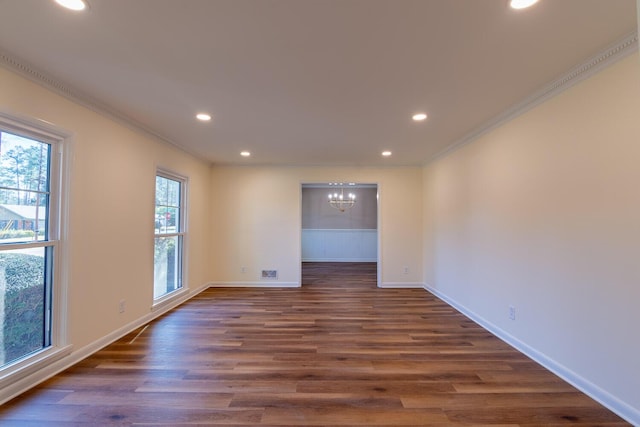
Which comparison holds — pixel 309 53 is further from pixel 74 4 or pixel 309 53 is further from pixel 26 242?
pixel 26 242

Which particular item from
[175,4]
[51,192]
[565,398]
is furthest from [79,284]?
[565,398]

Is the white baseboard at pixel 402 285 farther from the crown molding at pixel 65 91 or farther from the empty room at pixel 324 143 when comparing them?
the crown molding at pixel 65 91

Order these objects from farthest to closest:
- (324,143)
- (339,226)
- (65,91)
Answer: (339,226), (324,143), (65,91)

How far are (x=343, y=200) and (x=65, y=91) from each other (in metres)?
7.59

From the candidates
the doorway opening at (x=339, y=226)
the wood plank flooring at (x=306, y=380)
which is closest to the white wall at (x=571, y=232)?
the wood plank flooring at (x=306, y=380)

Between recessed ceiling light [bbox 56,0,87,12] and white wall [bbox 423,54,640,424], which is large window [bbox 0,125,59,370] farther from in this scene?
white wall [bbox 423,54,640,424]

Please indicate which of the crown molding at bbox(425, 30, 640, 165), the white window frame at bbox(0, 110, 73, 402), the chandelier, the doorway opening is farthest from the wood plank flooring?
the doorway opening

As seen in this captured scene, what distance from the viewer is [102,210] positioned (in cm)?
291

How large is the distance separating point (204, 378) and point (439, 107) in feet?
10.5

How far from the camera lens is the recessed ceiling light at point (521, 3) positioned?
152 cm

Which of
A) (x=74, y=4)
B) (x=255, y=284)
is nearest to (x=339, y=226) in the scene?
(x=255, y=284)

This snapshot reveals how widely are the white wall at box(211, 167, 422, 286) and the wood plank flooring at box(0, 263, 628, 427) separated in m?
1.82

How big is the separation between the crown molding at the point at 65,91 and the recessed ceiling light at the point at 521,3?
3.16m

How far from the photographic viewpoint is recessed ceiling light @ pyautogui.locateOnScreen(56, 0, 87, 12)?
1.53 meters
